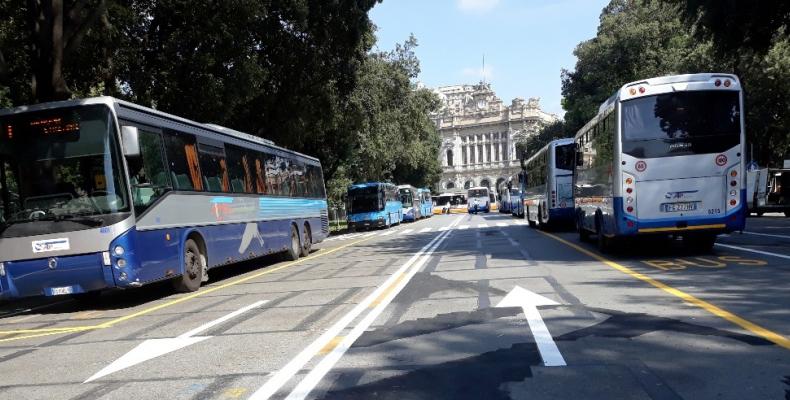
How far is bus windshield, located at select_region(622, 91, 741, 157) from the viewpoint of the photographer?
1213 cm

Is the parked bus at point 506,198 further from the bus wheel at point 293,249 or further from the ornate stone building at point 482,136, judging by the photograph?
the ornate stone building at point 482,136

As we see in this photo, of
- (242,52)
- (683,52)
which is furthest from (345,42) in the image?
(683,52)

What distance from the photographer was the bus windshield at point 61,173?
9.63 metres

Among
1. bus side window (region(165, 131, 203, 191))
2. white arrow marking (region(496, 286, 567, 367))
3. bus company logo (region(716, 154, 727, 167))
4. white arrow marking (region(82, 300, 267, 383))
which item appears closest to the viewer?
white arrow marking (region(496, 286, 567, 367))

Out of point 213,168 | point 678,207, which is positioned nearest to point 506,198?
point 678,207

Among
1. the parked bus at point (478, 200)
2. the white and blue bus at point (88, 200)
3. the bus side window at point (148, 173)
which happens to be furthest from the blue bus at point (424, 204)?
the white and blue bus at point (88, 200)

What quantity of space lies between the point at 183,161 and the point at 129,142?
2287 millimetres

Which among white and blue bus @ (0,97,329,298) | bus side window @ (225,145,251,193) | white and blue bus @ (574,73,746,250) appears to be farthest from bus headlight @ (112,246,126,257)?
white and blue bus @ (574,73,746,250)

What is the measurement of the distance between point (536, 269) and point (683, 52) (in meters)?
28.9

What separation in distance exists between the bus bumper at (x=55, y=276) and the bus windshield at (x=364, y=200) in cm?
2961

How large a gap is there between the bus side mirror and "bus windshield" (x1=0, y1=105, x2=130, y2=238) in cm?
20

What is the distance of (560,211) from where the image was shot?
2352cm

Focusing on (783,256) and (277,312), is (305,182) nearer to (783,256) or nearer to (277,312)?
(277,312)

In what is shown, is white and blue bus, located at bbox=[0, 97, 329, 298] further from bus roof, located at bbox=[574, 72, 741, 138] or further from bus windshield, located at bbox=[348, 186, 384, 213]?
bus windshield, located at bbox=[348, 186, 384, 213]
